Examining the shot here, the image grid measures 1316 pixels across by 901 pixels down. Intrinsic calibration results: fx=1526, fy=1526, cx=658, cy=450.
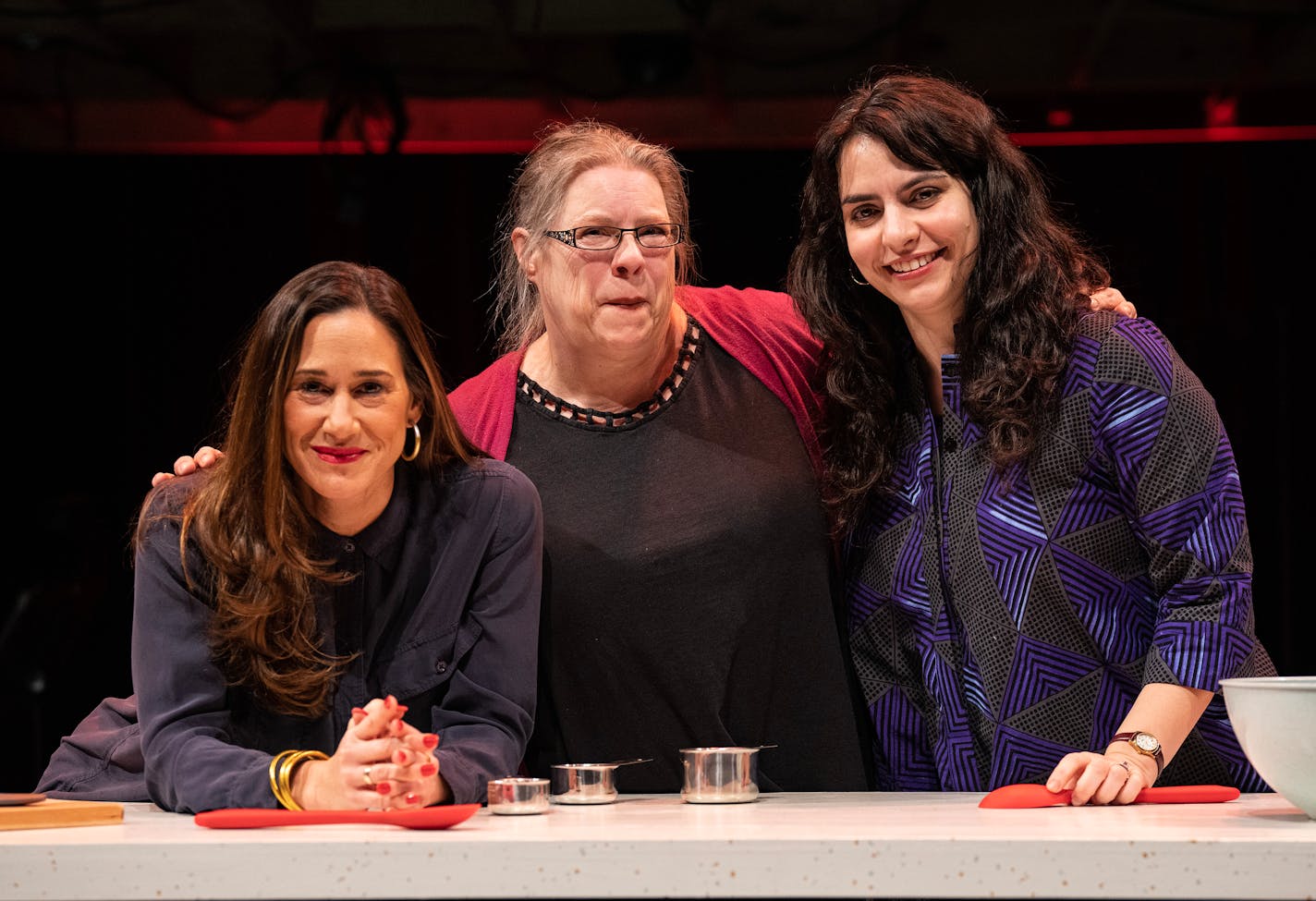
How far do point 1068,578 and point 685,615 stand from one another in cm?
55

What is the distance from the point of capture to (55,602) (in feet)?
11.2

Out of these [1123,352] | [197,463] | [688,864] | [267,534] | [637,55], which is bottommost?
[688,864]

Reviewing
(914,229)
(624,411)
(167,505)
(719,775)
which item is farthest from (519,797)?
(914,229)

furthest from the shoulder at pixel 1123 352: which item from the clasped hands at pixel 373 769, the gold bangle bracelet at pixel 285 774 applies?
the gold bangle bracelet at pixel 285 774

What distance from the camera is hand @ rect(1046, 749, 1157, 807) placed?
164cm

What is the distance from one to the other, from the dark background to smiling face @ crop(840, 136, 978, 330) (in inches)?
52.1

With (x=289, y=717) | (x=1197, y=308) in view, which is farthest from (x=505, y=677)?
(x=1197, y=308)

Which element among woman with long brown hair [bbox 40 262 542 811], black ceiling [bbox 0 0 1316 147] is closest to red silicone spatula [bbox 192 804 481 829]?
woman with long brown hair [bbox 40 262 542 811]

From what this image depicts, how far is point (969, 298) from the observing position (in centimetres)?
205

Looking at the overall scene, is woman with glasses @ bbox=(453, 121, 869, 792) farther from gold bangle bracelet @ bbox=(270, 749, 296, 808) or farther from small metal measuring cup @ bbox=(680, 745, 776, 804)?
gold bangle bracelet @ bbox=(270, 749, 296, 808)

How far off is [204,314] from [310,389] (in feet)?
5.67

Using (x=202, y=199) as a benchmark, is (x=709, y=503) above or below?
below

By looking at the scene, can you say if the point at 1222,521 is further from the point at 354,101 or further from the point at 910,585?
the point at 354,101

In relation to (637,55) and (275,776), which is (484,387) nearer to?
(275,776)
